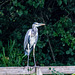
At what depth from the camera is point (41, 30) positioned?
17.8 feet

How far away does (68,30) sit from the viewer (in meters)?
5.33

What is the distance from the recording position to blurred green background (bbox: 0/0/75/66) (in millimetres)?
5129

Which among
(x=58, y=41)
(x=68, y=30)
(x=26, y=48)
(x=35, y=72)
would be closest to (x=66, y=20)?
(x=68, y=30)

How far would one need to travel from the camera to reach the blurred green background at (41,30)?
513cm

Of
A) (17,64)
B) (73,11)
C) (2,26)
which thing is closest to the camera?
(17,64)

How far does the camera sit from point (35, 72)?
120 inches

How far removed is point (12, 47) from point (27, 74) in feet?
Result: 7.41

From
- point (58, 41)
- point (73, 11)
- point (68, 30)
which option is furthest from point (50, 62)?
point (73, 11)

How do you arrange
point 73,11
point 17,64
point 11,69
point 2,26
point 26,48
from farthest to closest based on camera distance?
point 2,26
point 73,11
point 17,64
point 26,48
point 11,69

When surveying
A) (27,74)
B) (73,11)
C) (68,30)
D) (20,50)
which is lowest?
(27,74)

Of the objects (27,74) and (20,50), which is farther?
(20,50)

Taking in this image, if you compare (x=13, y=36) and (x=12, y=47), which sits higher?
(x=13, y=36)

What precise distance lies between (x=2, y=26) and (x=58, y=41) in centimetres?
175

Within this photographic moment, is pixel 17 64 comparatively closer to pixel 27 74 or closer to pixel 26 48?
pixel 26 48
